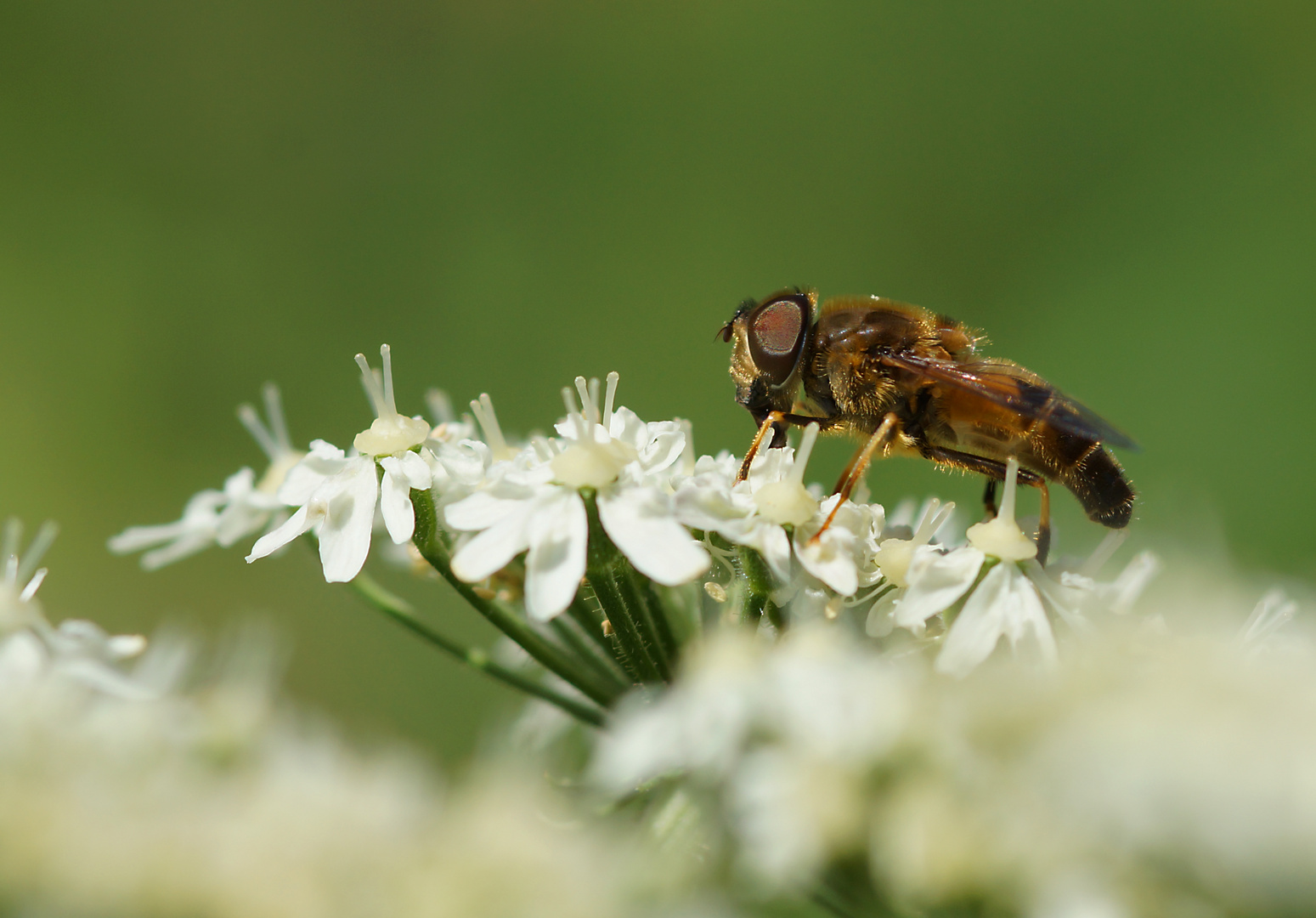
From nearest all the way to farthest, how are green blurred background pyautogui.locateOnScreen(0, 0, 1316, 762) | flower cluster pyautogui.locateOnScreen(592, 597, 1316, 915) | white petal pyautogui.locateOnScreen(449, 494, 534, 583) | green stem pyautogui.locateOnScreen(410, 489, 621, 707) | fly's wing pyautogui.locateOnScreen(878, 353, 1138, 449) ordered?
flower cluster pyautogui.locateOnScreen(592, 597, 1316, 915) < white petal pyautogui.locateOnScreen(449, 494, 534, 583) < green stem pyautogui.locateOnScreen(410, 489, 621, 707) < fly's wing pyautogui.locateOnScreen(878, 353, 1138, 449) < green blurred background pyautogui.locateOnScreen(0, 0, 1316, 762)

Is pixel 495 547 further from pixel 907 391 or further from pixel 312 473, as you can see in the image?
pixel 907 391

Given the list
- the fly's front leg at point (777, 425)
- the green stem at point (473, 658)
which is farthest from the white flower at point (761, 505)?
the green stem at point (473, 658)

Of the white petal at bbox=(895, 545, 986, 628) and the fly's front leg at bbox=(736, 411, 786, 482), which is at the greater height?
the white petal at bbox=(895, 545, 986, 628)

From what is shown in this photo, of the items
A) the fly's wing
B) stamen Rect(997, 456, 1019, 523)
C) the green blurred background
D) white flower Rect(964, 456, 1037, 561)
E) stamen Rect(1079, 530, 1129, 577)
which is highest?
the fly's wing

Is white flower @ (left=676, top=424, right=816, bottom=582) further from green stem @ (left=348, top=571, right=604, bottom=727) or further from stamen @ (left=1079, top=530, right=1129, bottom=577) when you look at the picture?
stamen @ (left=1079, top=530, right=1129, bottom=577)

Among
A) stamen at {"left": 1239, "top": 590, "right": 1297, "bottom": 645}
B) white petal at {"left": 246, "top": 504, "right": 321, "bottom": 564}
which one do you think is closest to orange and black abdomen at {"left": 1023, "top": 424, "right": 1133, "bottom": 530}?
stamen at {"left": 1239, "top": 590, "right": 1297, "bottom": 645}

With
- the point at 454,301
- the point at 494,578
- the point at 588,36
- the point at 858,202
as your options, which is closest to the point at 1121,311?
the point at 858,202

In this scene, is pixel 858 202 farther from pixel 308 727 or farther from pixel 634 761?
pixel 634 761
